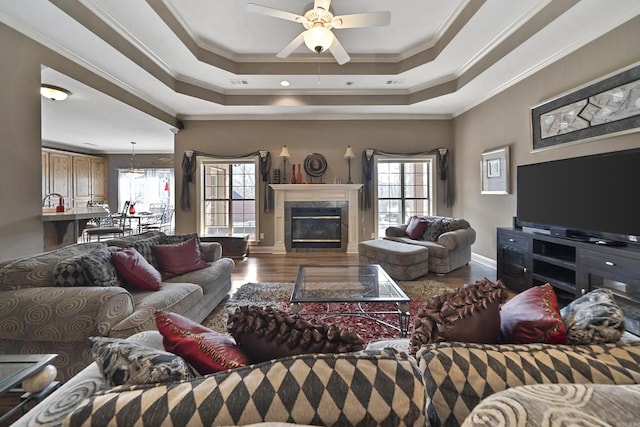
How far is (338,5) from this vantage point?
3260 millimetres

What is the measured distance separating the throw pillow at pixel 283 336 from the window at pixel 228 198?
542cm

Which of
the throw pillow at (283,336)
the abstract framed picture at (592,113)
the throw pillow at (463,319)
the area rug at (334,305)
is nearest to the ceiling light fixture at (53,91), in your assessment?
the area rug at (334,305)

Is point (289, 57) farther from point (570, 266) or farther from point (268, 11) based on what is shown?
point (570, 266)

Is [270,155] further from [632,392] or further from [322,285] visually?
[632,392]

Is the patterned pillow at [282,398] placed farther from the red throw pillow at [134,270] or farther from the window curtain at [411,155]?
the window curtain at [411,155]

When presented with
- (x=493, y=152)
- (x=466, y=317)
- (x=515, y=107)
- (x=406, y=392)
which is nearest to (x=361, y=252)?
(x=493, y=152)

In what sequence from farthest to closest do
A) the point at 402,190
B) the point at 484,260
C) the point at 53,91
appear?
the point at 402,190 < the point at 484,260 < the point at 53,91

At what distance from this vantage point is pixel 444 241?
4121 mm

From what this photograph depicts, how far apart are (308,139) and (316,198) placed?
122cm

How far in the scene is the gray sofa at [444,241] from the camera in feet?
13.5

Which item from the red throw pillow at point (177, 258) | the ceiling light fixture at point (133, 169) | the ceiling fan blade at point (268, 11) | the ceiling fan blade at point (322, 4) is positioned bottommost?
the red throw pillow at point (177, 258)

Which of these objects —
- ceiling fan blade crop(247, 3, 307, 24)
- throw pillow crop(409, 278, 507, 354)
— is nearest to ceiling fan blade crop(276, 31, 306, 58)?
ceiling fan blade crop(247, 3, 307, 24)

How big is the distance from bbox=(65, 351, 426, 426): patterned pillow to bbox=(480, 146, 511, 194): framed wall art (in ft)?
14.8

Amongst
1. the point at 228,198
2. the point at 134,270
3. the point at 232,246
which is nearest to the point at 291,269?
the point at 232,246
